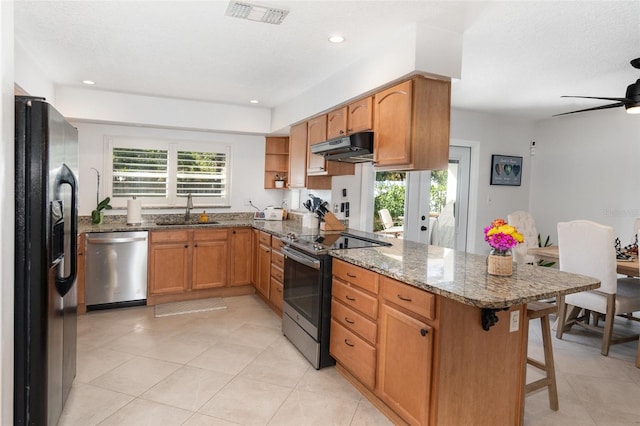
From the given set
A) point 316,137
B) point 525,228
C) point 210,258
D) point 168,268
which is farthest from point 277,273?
point 525,228

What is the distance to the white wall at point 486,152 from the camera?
5359mm

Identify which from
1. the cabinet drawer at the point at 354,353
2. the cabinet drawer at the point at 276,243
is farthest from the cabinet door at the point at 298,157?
the cabinet drawer at the point at 354,353

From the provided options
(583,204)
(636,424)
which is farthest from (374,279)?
(583,204)

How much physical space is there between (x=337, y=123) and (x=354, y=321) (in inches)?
75.1

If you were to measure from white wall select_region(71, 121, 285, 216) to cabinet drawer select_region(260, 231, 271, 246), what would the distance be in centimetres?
108

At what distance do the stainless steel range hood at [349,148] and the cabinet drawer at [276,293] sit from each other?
1.38 meters

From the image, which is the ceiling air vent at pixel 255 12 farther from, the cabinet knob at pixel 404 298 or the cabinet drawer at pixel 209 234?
the cabinet drawer at pixel 209 234

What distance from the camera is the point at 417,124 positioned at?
2.72 meters

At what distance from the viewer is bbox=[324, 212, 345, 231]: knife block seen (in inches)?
161

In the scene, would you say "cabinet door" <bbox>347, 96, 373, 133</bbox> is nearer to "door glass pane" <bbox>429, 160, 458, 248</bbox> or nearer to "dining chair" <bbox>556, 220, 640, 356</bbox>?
"dining chair" <bbox>556, 220, 640, 356</bbox>

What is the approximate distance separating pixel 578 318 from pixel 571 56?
2.63 meters

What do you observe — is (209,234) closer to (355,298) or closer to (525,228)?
(355,298)

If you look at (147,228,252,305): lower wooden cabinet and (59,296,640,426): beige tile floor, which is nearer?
(59,296,640,426): beige tile floor

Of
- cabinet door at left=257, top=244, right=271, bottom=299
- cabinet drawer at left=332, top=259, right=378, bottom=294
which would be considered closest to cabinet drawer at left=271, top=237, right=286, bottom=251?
cabinet door at left=257, top=244, right=271, bottom=299
